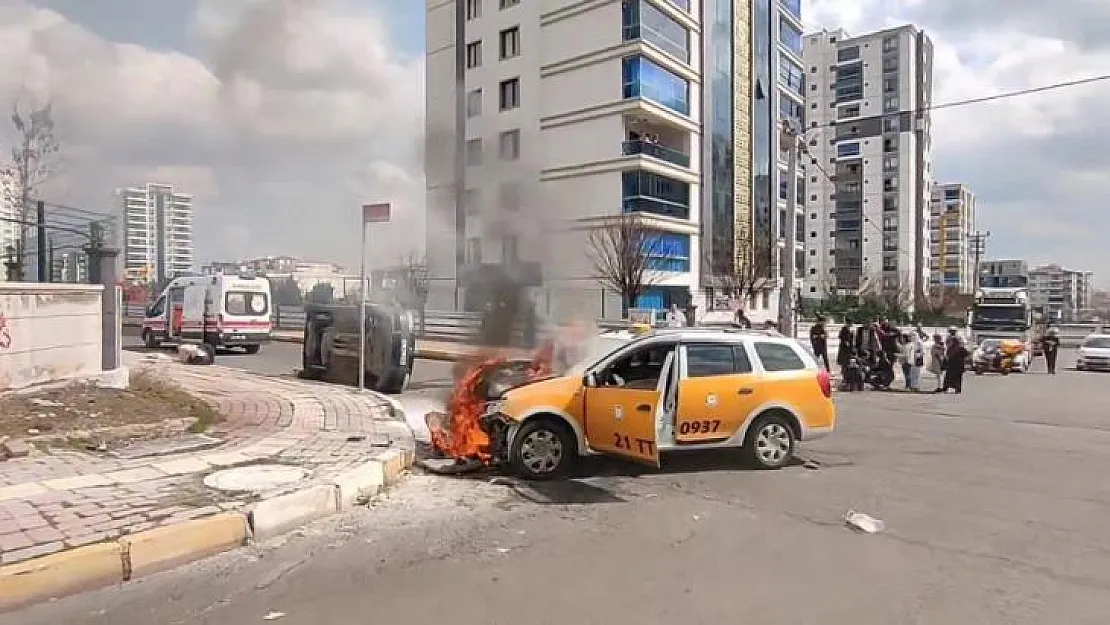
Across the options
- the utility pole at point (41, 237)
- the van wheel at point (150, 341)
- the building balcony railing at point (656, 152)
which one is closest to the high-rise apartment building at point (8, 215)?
the utility pole at point (41, 237)

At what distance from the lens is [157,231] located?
23016 millimetres

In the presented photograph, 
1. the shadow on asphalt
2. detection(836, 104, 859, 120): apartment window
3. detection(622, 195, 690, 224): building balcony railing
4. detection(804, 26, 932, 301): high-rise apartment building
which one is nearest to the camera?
the shadow on asphalt

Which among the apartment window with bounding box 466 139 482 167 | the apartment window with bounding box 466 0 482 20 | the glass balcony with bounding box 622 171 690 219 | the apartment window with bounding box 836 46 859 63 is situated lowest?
the apartment window with bounding box 466 139 482 167

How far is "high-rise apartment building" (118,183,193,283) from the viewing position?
59.9 feet

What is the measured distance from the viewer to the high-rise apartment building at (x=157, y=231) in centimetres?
1827

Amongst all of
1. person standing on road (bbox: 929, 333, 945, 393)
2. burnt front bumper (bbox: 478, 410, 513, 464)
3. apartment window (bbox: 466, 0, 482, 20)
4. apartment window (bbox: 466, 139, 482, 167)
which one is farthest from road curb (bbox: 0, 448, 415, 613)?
person standing on road (bbox: 929, 333, 945, 393)

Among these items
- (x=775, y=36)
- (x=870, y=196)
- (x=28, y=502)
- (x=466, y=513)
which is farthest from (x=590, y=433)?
(x=870, y=196)

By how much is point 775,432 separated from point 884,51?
88406 millimetres

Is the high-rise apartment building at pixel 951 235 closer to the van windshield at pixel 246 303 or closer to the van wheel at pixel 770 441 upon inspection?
the van windshield at pixel 246 303

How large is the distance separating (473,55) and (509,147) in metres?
3.34

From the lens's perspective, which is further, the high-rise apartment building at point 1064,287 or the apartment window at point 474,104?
the high-rise apartment building at point 1064,287

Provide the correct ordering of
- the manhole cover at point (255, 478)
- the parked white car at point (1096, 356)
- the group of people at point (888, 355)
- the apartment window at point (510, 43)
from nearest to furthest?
the manhole cover at point (255, 478), the apartment window at point (510, 43), the group of people at point (888, 355), the parked white car at point (1096, 356)

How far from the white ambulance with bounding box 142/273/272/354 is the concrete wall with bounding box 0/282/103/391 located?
10.7 meters

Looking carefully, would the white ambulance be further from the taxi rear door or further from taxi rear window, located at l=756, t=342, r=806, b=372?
taxi rear window, located at l=756, t=342, r=806, b=372
